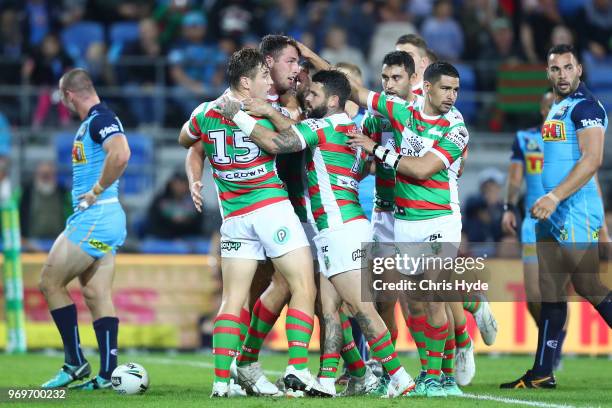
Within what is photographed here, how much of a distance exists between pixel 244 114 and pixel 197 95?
9.31 meters

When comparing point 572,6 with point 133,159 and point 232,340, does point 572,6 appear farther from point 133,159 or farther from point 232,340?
point 232,340

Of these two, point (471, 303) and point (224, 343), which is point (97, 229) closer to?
point (224, 343)

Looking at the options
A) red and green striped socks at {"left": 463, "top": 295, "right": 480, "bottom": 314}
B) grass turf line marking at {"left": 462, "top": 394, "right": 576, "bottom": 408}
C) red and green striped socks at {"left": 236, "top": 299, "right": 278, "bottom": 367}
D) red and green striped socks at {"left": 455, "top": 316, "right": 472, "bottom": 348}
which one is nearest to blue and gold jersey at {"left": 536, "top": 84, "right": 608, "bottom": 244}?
red and green striped socks at {"left": 463, "top": 295, "right": 480, "bottom": 314}

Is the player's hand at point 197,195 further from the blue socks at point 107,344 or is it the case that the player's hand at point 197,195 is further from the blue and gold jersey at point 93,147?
the blue socks at point 107,344

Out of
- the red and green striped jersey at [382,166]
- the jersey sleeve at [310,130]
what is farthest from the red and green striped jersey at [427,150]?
the jersey sleeve at [310,130]

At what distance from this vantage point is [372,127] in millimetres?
9305

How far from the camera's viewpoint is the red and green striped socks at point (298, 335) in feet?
27.9

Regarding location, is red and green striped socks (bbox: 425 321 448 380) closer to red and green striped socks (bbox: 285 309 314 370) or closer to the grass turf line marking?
the grass turf line marking

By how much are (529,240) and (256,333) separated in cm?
351

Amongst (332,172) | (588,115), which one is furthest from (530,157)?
(332,172)

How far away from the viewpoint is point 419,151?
8.82 m

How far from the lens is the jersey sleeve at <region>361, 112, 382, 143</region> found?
9281 mm

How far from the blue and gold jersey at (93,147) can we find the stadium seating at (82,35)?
9525 mm

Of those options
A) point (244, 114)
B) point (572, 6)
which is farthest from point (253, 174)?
point (572, 6)
